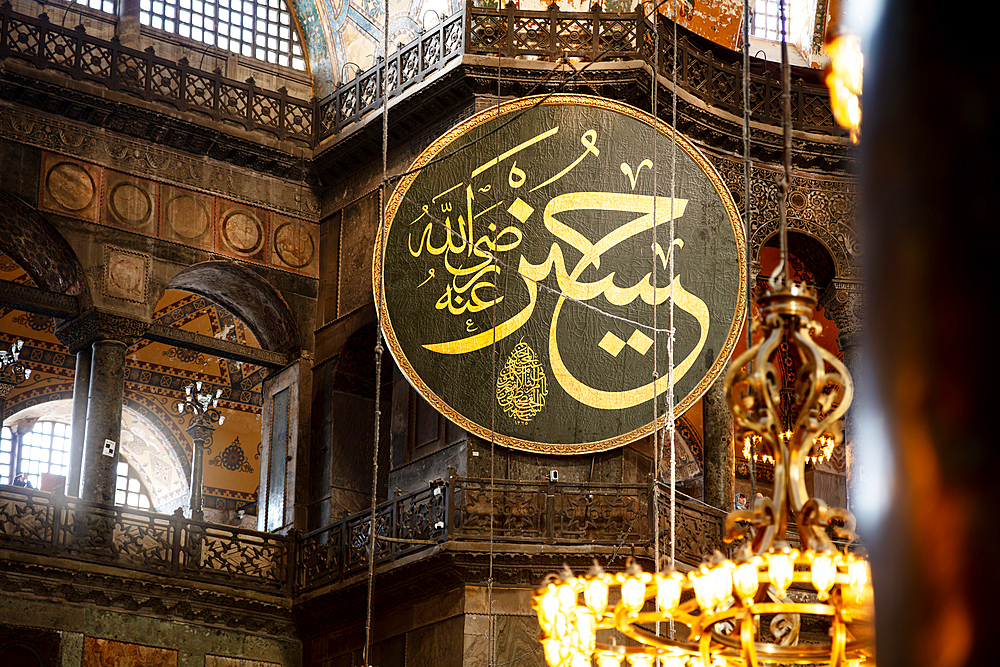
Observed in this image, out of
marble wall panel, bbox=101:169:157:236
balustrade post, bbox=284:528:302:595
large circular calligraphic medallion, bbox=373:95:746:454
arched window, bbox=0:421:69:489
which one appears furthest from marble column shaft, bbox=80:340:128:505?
arched window, bbox=0:421:69:489

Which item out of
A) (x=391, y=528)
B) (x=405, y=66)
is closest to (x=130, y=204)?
(x=405, y=66)

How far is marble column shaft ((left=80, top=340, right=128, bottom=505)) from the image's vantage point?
966 cm

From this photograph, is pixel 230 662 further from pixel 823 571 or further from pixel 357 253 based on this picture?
pixel 823 571

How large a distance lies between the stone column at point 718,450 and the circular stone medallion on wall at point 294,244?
331 centimetres

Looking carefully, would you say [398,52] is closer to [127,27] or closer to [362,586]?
[127,27]

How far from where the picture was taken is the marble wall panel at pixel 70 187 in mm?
9938

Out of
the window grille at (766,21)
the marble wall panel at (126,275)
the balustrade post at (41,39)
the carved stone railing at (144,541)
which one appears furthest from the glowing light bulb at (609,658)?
the window grille at (766,21)

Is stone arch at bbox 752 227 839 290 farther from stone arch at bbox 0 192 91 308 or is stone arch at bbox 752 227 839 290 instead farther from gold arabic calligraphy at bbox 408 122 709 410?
stone arch at bbox 0 192 91 308

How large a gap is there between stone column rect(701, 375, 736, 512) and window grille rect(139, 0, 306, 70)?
4457 millimetres

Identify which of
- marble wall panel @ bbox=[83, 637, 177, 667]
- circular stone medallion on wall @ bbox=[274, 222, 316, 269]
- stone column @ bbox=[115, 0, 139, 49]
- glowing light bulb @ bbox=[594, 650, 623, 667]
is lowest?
glowing light bulb @ bbox=[594, 650, 623, 667]

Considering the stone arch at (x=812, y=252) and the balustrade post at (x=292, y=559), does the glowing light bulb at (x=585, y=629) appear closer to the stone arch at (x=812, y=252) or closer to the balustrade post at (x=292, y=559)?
the balustrade post at (x=292, y=559)

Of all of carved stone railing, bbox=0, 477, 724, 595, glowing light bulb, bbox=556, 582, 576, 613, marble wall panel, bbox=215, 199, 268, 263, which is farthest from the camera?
marble wall panel, bbox=215, 199, 268, 263

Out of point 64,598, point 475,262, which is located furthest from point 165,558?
point 475,262

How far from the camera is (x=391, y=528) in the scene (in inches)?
360
